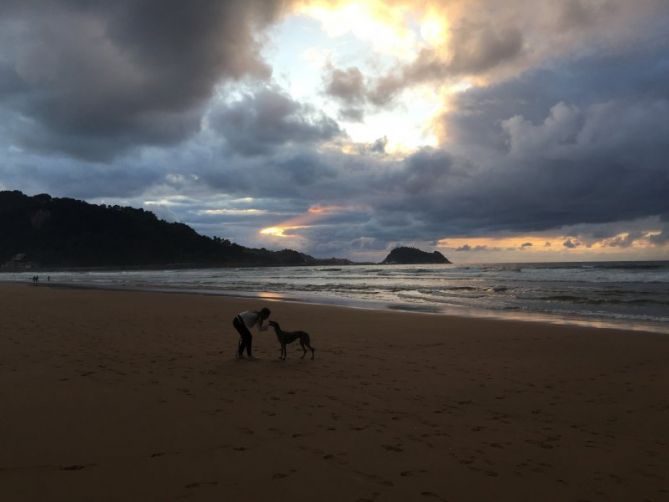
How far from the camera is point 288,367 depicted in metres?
8.80

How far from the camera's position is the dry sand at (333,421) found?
405 cm

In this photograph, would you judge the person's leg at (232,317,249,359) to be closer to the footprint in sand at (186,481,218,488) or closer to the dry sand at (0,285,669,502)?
the dry sand at (0,285,669,502)

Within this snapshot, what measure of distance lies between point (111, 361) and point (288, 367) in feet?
10.7

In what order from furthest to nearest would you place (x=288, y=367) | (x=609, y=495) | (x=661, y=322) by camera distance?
(x=661, y=322), (x=288, y=367), (x=609, y=495)

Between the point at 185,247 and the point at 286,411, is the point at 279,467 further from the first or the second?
the point at 185,247

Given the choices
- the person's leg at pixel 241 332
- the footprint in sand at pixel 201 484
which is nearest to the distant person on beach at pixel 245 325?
the person's leg at pixel 241 332

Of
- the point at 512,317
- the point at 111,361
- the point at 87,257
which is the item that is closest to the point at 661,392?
the point at 111,361

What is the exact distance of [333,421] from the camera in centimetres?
567

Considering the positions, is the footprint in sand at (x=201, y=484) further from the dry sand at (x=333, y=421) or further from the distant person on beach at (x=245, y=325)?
the distant person on beach at (x=245, y=325)

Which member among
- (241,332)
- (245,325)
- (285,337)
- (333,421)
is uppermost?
(245,325)

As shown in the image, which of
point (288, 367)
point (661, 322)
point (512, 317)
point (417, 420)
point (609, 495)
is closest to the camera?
point (609, 495)

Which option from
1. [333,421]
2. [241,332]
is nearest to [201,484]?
[333,421]

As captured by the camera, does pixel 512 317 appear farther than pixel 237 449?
Yes

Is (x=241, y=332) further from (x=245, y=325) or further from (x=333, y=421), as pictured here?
(x=333, y=421)
